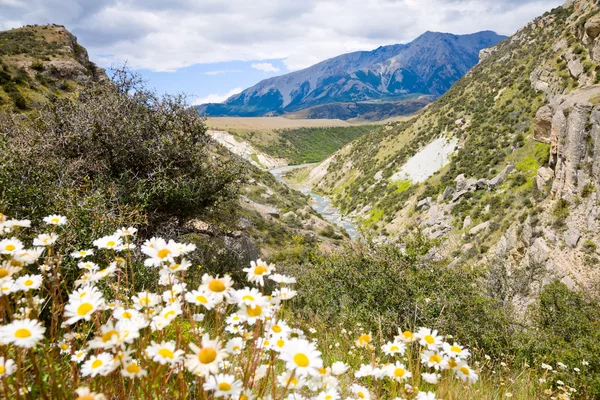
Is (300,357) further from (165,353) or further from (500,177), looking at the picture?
(500,177)

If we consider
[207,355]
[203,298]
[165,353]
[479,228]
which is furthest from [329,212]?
[207,355]

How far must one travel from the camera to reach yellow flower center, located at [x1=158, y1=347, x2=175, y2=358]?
5.25 ft

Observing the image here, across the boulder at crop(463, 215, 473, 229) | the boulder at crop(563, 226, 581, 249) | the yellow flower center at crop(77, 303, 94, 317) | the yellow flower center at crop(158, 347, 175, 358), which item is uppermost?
the yellow flower center at crop(77, 303, 94, 317)

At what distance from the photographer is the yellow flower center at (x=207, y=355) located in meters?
1.37

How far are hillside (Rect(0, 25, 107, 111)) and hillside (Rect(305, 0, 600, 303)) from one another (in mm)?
24856

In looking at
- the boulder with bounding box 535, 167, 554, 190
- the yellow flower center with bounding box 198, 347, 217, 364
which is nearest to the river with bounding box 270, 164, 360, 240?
the boulder with bounding box 535, 167, 554, 190

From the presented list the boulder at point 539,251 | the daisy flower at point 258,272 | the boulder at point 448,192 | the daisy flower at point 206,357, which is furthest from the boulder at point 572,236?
the daisy flower at point 206,357

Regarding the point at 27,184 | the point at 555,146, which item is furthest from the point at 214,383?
the point at 555,146

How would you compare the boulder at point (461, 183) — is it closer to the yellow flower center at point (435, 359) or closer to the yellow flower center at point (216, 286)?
the yellow flower center at point (435, 359)

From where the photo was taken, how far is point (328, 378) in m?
1.84

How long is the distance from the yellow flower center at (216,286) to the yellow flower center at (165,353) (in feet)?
1.16

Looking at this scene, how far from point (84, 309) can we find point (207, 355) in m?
0.72

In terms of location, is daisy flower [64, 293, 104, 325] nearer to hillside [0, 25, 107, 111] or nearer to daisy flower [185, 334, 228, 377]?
daisy flower [185, 334, 228, 377]

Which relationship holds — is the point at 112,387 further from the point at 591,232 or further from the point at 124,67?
the point at 591,232
